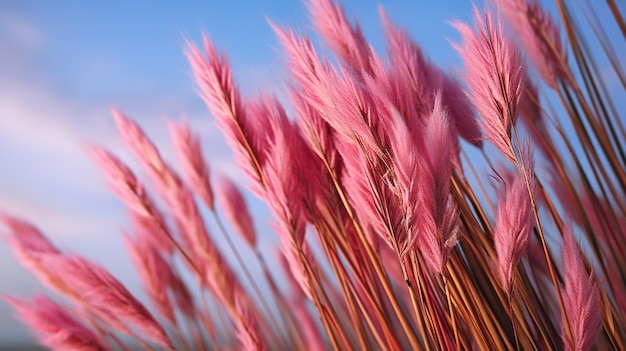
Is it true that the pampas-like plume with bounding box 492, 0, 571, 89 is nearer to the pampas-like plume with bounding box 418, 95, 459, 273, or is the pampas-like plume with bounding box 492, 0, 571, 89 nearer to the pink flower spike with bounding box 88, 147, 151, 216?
the pampas-like plume with bounding box 418, 95, 459, 273

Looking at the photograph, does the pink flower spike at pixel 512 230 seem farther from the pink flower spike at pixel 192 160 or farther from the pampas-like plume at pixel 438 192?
the pink flower spike at pixel 192 160

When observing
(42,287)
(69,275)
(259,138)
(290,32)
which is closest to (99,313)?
(69,275)

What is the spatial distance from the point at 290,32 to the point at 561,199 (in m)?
0.49

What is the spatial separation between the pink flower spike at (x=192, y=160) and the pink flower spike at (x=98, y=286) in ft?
0.61

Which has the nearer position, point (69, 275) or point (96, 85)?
point (69, 275)

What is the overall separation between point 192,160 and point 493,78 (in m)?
0.44

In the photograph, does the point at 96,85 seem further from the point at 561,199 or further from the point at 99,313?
the point at 561,199

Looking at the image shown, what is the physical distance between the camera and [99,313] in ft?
2.05

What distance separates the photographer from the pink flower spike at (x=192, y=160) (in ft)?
2.31

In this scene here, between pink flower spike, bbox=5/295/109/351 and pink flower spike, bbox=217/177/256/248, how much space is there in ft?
0.88

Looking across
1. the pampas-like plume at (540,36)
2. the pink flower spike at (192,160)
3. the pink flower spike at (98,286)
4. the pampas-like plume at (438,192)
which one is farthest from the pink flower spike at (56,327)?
the pampas-like plume at (540,36)

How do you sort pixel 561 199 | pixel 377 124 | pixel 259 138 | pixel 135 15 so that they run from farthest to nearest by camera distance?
pixel 135 15 < pixel 561 199 < pixel 259 138 < pixel 377 124

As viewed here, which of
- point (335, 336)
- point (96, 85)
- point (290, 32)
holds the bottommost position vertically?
point (335, 336)

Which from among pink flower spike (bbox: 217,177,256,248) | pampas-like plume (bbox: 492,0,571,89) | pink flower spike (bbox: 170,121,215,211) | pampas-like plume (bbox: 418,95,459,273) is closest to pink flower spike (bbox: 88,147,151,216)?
pink flower spike (bbox: 170,121,215,211)
